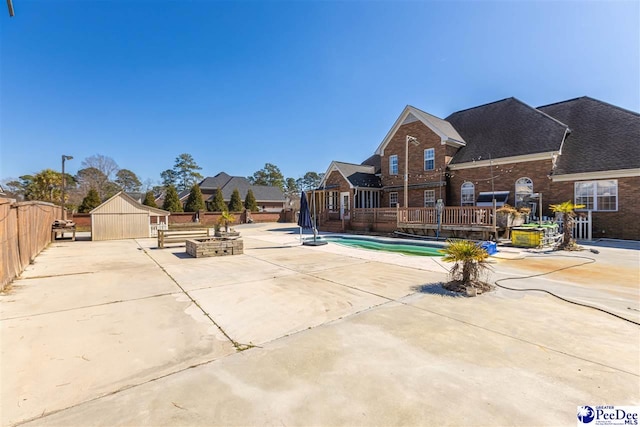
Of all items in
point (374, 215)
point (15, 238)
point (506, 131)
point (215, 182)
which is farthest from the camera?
point (215, 182)

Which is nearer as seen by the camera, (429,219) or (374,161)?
(429,219)

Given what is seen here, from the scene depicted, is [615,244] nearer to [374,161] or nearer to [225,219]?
[225,219]

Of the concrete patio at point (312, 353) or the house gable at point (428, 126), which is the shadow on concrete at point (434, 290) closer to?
the concrete patio at point (312, 353)

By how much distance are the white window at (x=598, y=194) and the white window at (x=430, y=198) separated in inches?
303

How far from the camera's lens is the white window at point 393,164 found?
2272 centimetres

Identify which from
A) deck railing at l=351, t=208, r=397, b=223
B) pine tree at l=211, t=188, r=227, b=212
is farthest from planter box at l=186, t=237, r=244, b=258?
pine tree at l=211, t=188, r=227, b=212

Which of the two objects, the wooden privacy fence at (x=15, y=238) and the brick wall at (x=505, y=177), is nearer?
the wooden privacy fence at (x=15, y=238)

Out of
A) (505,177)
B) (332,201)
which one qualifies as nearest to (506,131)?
(505,177)

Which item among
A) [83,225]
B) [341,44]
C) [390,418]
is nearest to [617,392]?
[390,418]

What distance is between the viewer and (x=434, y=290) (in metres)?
5.93

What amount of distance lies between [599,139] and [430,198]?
9.61m

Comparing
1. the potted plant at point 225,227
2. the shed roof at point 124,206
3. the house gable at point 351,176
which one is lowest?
the potted plant at point 225,227

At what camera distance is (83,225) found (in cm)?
2516

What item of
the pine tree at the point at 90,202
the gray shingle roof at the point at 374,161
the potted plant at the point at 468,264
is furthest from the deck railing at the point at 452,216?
the pine tree at the point at 90,202
